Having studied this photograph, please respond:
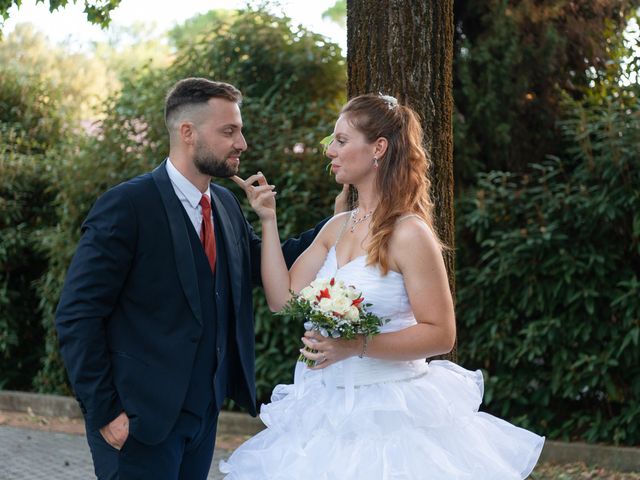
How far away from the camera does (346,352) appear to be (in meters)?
3.39

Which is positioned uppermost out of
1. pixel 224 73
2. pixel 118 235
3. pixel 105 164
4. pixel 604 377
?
pixel 224 73

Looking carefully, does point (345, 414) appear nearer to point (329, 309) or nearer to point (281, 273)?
point (329, 309)

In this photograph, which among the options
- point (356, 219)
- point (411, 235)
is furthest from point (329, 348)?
point (356, 219)

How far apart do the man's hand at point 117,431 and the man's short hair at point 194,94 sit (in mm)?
1247

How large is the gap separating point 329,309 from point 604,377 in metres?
4.18

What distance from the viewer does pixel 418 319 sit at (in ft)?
11.2

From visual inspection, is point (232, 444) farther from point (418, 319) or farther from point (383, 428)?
point (418, 319)

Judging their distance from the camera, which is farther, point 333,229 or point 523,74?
point 523,74

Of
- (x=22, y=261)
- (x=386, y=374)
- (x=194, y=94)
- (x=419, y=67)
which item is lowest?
(x=386, y=374)

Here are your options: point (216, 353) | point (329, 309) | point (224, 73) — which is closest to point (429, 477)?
point (329, 309)

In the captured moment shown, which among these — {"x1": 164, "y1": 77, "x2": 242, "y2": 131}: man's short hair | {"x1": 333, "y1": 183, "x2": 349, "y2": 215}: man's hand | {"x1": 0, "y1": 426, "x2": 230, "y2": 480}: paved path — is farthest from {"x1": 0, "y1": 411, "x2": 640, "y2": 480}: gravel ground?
{"x1": 164, "y1": 77, "x2": 242, "y2": 131}: man's short hair

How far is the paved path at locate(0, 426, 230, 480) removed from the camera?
7109 mm

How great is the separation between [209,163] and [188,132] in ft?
0.52

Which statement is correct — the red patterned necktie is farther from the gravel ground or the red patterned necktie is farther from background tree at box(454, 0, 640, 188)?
background tree at box(454, 0, 640, 188)
